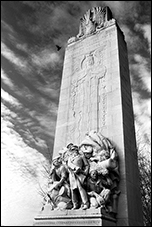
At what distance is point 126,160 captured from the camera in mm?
8055

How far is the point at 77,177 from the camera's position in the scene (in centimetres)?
732

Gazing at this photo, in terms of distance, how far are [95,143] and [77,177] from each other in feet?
4.95

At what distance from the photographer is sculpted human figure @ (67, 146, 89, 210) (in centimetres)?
705

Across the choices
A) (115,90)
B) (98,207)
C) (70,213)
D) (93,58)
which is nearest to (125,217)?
(98,207)

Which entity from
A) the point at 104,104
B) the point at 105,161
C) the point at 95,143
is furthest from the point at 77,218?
the point at 104,104

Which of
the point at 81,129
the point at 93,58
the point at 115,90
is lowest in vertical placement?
the point at 81,129

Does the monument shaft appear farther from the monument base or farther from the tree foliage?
the tree foliage

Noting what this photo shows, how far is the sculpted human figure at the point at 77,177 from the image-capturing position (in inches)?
278

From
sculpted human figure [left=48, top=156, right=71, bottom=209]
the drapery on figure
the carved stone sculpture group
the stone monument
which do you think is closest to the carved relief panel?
the stone monument

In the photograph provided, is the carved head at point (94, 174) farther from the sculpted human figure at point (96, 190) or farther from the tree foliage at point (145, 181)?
the tree foliage at point (145, 181)

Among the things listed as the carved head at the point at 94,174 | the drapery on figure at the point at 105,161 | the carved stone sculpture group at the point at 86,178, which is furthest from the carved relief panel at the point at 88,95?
the carved head at the point at 94,174

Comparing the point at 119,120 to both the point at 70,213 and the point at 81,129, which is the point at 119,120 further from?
the point at 70,213

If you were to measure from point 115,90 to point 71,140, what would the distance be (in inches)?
120

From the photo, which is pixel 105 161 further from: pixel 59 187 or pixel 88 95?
pixel 88 95
